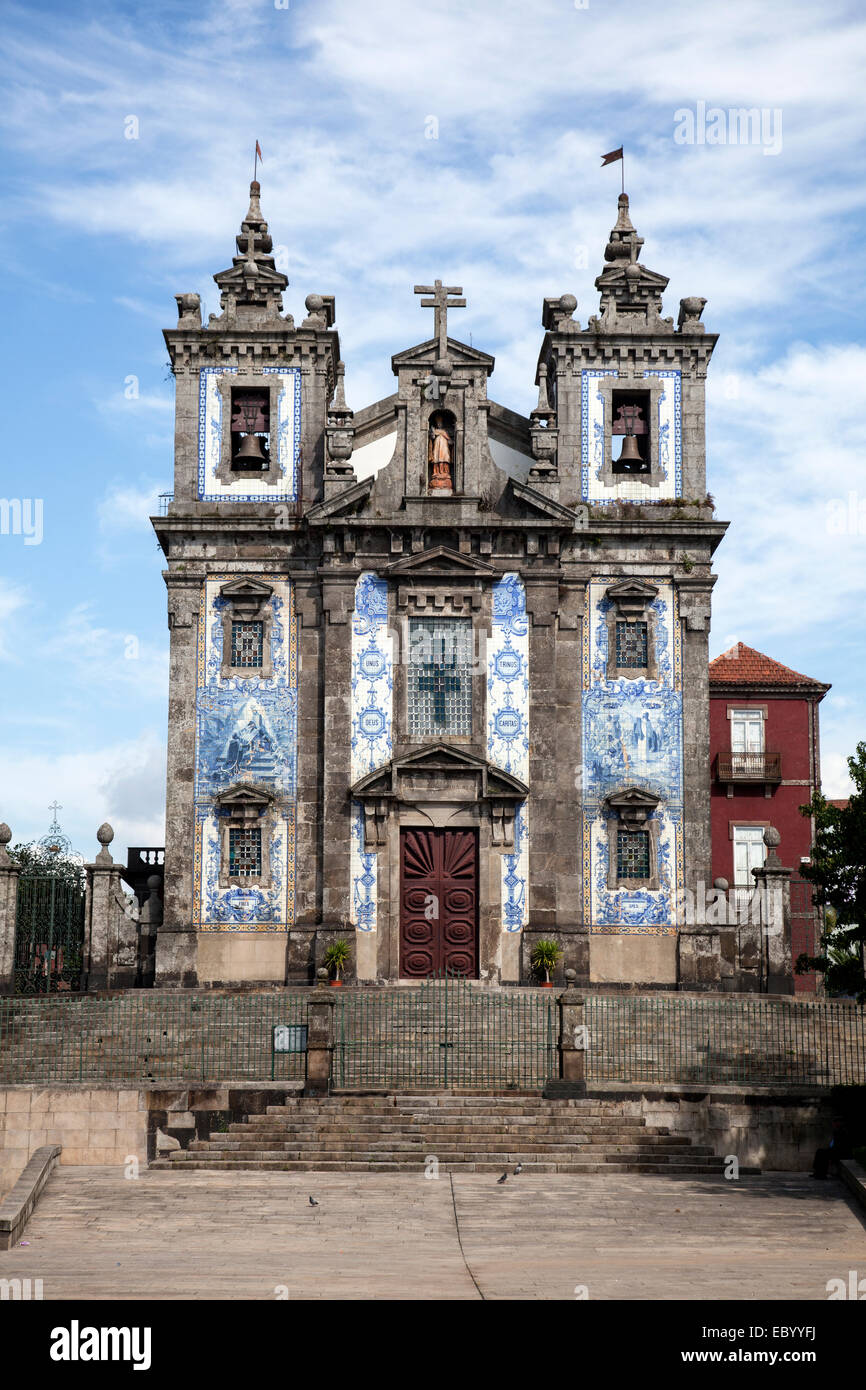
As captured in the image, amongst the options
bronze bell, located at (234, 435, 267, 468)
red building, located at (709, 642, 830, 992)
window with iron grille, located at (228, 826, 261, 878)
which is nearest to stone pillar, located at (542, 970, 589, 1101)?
window with iron grille, located at (228, 826, 261, 878)

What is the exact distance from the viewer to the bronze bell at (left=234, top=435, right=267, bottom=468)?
115ft

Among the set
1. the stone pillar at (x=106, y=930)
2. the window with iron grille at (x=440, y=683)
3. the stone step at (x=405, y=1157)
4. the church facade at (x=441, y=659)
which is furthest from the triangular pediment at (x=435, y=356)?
the stone step at (x=405, y=1157)

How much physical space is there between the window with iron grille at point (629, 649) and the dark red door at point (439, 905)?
4647 mm

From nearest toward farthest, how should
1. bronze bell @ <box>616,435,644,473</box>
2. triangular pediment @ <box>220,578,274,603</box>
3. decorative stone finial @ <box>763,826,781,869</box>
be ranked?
decorative stone finial @ <box>763,826,781,869</box>
triangular pediment @ <box>220,578,274,603</box>
bronze bell @ <box>616,435,644,473</box>

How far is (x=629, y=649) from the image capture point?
34281 mm

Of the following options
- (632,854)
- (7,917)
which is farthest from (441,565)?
(7,917)

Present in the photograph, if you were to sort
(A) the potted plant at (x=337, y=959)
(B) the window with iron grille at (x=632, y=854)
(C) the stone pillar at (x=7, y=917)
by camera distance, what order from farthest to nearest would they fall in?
1. (B) the window with iron grille at (x=632, y=854)
2. (A) the potted plant at (x=337, y=959)
3. (C) the stone pillar at (x=7, y=917)

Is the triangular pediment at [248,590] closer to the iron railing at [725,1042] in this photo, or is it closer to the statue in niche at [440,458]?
the statue in niche at [440,458]

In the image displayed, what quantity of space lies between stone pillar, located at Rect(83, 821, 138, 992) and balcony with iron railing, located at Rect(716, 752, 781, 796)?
17892mm

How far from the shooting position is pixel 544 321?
36.8m

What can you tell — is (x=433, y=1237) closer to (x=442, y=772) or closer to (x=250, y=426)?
(x=442, y=772)

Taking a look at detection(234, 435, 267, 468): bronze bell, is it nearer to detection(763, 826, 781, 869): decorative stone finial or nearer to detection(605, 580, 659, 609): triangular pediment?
detection(605, 580, 659, 609): triangular pediment

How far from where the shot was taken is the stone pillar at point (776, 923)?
106 ft
